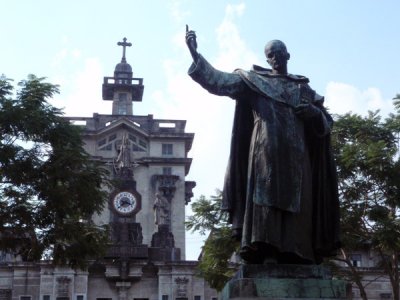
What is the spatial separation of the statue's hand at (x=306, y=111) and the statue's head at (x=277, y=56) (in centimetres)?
60

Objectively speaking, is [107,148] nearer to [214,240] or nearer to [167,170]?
[167,170]

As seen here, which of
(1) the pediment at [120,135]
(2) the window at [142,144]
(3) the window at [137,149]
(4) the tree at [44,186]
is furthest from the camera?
(2) the window at [142,144]

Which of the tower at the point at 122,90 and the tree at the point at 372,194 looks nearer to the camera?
the tree at the point at 372,194

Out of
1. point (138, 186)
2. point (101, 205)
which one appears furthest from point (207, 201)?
point (138, 186)

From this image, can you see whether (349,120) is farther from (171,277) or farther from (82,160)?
(171,277)

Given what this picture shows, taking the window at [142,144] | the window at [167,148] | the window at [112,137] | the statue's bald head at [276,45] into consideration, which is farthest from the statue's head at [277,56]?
the window at [112,137]

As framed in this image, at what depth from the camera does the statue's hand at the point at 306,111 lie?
6.80 metres

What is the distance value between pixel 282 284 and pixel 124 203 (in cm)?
4208

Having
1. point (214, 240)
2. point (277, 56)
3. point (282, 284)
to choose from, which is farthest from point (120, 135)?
point (282, 284)

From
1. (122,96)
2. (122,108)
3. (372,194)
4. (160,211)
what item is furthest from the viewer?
(122,96)

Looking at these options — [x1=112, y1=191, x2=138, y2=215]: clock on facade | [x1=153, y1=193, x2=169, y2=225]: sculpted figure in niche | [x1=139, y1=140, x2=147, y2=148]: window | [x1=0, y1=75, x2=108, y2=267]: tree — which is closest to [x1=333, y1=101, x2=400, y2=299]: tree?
[x1=0, y1=75, x2=108, y2=267]: tree

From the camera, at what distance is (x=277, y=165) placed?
657cm

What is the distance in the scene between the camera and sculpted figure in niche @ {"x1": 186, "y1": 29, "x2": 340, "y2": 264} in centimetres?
646

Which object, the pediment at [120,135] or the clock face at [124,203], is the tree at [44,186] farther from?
the pediment at [120,135]
